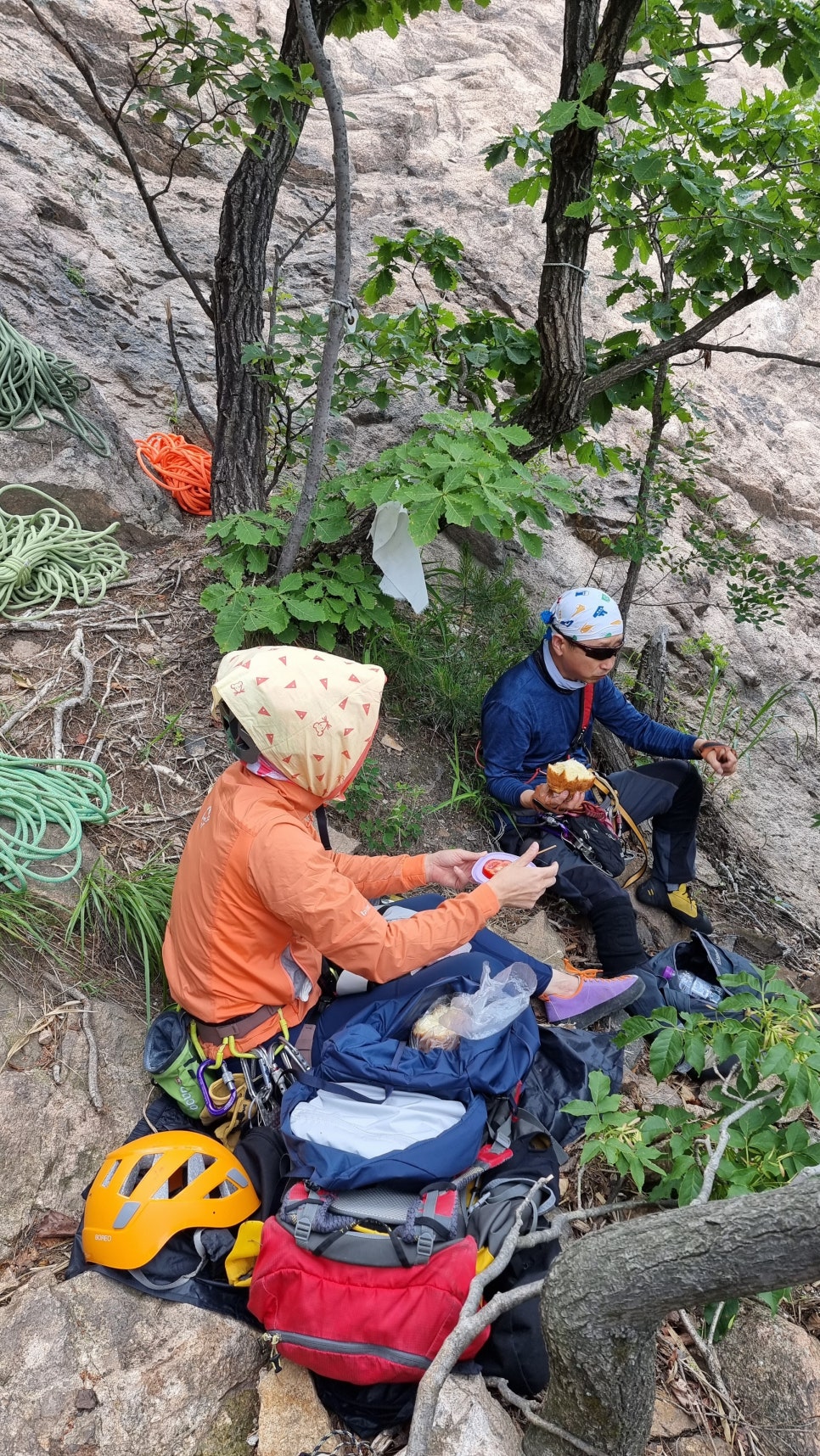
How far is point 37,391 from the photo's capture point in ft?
14.1

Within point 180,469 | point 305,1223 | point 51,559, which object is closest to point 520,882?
point 305,1223

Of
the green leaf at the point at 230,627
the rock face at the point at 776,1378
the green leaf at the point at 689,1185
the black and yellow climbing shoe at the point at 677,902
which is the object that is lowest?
the black and yellow climbing shoe at the point at 677,902

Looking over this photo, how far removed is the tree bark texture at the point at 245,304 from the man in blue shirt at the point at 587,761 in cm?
166

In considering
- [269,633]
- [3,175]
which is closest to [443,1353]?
[269,633]

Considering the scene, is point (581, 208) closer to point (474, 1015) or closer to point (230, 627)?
point (230, 627)

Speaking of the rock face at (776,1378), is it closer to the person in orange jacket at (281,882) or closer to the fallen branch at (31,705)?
the person in orange jacket at (281,882)

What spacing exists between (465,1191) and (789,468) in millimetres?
6465

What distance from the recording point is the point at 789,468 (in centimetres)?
678

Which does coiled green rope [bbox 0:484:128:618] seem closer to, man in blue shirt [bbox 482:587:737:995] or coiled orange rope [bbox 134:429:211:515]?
coiled orange rope [bbox 134:429:211:515]

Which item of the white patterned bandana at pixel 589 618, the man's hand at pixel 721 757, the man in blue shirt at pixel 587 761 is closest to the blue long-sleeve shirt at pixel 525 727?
the man in blue shirt at pixel 587 761

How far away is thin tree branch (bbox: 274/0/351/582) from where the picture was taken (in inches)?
110

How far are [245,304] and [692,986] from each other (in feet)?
11.6

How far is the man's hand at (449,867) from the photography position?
249 cm

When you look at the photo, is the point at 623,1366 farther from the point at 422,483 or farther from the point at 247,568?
the point at 247,568
